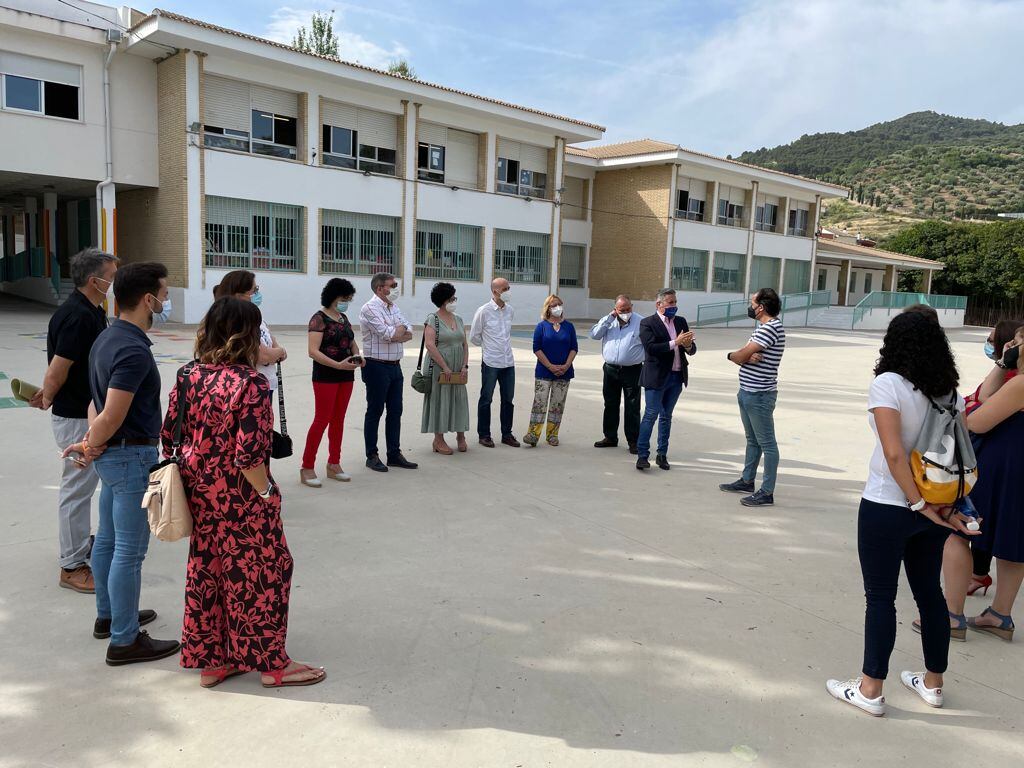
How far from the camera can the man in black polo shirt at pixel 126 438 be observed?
304cm

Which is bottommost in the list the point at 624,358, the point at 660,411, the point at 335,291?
the point at 660,411

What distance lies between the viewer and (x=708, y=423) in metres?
9.53

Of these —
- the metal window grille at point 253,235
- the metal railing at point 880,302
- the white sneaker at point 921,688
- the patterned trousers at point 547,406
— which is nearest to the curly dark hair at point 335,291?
the patterned trousers at point 547,406

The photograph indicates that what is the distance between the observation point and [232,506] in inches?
115

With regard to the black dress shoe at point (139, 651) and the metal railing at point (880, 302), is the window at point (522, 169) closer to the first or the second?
the metal railing at point (880, 302)

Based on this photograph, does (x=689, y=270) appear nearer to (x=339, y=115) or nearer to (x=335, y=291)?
(x=339, y=115)

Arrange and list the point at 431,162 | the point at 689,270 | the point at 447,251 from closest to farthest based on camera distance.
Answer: the point at 431,162
the point at 447,251
the point at 689,270

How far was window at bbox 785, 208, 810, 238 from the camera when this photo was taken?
1548 inches

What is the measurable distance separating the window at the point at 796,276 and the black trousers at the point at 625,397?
3376 centimetres

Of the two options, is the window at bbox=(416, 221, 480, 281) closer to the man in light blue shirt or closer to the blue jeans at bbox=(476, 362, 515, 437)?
the blue jeans at bbox=(476, 362, 515, 437)

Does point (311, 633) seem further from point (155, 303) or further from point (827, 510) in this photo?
point (827, 510)

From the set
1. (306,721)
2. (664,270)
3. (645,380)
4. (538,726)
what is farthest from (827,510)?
(664,270)

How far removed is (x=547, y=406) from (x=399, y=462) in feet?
6.30

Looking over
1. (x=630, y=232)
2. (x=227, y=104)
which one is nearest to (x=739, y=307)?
(x=630, y=232)
